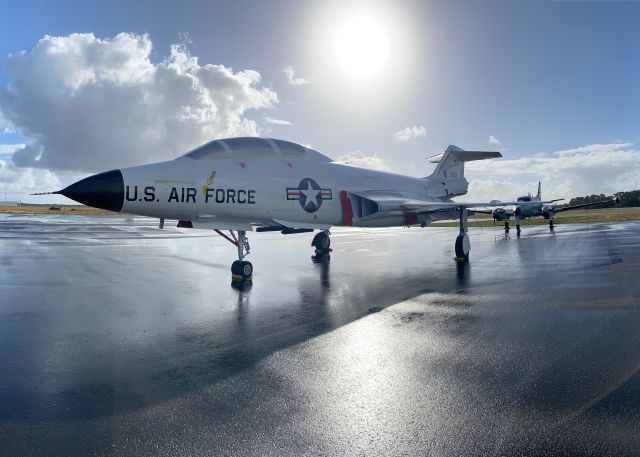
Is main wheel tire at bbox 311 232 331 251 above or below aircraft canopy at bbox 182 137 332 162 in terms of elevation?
below

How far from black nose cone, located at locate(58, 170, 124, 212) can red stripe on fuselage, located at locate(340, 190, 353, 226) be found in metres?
5.77

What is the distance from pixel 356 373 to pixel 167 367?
1.91 m

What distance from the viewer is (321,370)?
4.16 meters

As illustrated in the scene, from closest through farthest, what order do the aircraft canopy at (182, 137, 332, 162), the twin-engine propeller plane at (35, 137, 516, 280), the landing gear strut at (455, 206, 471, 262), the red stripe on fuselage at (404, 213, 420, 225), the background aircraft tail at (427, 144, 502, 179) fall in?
the twin-engine propeller plane at (35, 137, 516, 280) → the aircraft canopy at (182, 137, 332, 162) → the red stripe on fuselage at (404, 213, 420, 225) → the landing gear strut at (455, 206, 471, 262) → the background aircraft tail at (427, 144, 502, 179)

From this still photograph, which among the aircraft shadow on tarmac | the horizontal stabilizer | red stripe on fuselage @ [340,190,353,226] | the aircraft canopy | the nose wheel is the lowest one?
the aircraft shadow on tarmac

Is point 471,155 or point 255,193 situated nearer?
point 255,193

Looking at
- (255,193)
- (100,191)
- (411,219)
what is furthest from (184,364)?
(411,219)

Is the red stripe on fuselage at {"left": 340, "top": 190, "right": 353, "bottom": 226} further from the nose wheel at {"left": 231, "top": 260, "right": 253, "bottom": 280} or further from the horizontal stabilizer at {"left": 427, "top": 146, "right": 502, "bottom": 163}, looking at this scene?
the horizontal stabilizer at {"left": 427, "top": 146, "right": 502, "bottom": 163}

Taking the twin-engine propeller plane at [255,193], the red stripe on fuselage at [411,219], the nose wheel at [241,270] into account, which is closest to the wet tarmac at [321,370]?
the nose wheel at [241,270]

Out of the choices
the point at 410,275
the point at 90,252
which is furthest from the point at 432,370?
the point at 90,252

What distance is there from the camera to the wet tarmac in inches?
114

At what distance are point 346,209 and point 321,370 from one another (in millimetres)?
7771

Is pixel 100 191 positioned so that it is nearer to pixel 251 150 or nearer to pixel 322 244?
pixel 251 150

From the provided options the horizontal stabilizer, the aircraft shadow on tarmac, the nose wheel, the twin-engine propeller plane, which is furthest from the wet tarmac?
the horizontal stabilizer
